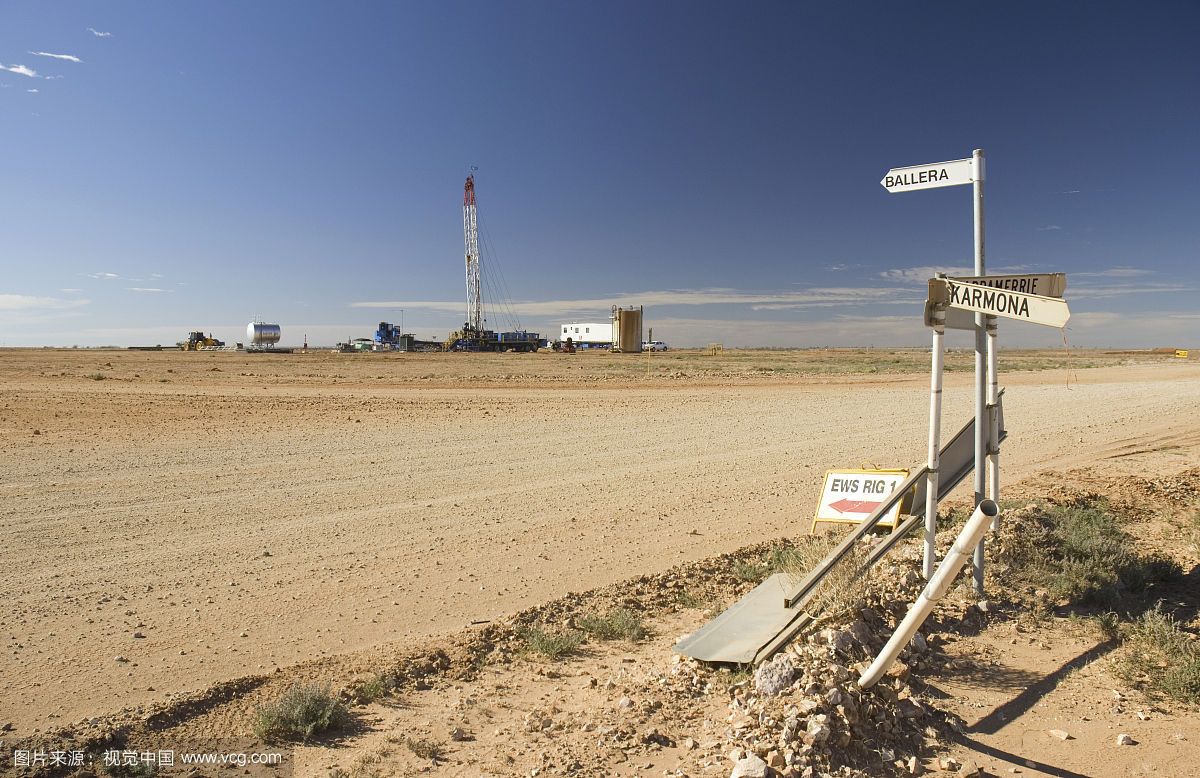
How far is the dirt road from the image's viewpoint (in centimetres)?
495

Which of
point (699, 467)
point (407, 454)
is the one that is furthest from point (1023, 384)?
point (407, 454)

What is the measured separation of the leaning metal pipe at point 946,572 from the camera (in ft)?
10.4

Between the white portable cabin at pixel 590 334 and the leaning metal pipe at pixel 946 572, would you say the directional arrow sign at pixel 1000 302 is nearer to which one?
the leaning metal pipe at pixel 946 572

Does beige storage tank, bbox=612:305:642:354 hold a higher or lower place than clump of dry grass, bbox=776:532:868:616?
higher

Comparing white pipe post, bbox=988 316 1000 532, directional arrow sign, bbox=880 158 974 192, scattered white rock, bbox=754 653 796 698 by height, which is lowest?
scattered white rock, bbox=754 653 796 698

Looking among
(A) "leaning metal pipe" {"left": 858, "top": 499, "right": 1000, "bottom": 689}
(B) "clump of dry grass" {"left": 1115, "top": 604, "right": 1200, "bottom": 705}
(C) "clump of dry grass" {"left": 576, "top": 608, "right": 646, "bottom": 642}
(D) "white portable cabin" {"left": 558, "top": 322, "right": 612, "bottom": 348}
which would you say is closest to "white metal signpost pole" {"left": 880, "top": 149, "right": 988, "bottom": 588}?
(B) "clump of dry grass" {"left": 1115, "top": 604, "right": 1200, "bottom": 705}

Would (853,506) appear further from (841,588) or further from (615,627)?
(615,627)

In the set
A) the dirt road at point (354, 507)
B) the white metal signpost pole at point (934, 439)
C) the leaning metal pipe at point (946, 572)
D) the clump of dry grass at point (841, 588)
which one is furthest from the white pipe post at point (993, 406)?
the dirt road at point (354, 507)

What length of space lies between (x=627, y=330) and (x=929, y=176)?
65.9 meters

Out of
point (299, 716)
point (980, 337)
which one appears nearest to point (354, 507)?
point (299, 716)

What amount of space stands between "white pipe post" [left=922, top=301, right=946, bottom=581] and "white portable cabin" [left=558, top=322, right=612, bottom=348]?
257 feet

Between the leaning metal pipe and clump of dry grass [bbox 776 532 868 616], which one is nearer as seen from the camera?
the leaning metal pipe

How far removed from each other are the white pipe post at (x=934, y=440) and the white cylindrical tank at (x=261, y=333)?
84.5 m

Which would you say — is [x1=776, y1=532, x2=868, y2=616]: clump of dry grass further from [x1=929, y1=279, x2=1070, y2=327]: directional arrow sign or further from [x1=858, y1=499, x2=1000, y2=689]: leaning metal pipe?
[x1=929, y1=279, x2=1070, y2=327]: directional arrow sign
